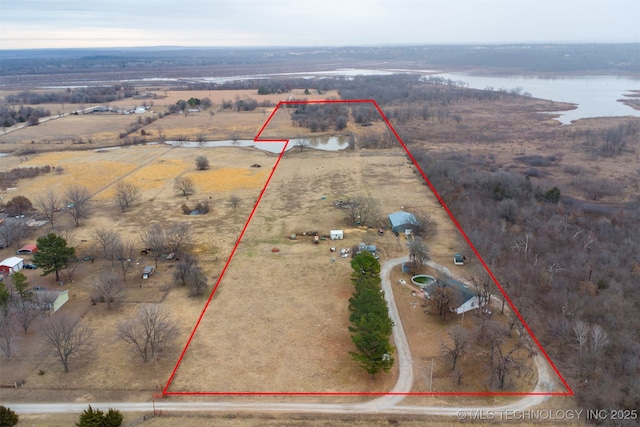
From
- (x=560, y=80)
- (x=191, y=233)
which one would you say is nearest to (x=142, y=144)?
(x=191, y=233)

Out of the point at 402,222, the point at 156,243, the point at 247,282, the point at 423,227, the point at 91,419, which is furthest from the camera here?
the point at 402,222

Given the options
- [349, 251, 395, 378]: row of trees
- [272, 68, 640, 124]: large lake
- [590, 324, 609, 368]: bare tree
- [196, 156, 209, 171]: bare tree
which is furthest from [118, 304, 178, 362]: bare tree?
[272, 68, 640, 124]: large lake

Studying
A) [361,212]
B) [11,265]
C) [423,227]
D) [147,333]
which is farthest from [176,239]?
[423,227]

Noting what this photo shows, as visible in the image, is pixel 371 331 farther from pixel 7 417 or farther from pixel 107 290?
pixel 107 290

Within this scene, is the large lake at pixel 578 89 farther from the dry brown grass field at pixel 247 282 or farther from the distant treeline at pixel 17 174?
the distant treeline at pixel 17 174

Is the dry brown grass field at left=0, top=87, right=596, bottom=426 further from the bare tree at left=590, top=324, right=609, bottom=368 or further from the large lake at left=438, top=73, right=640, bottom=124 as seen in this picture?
the large lake at left=438, top=73, right=640, bottom=124
